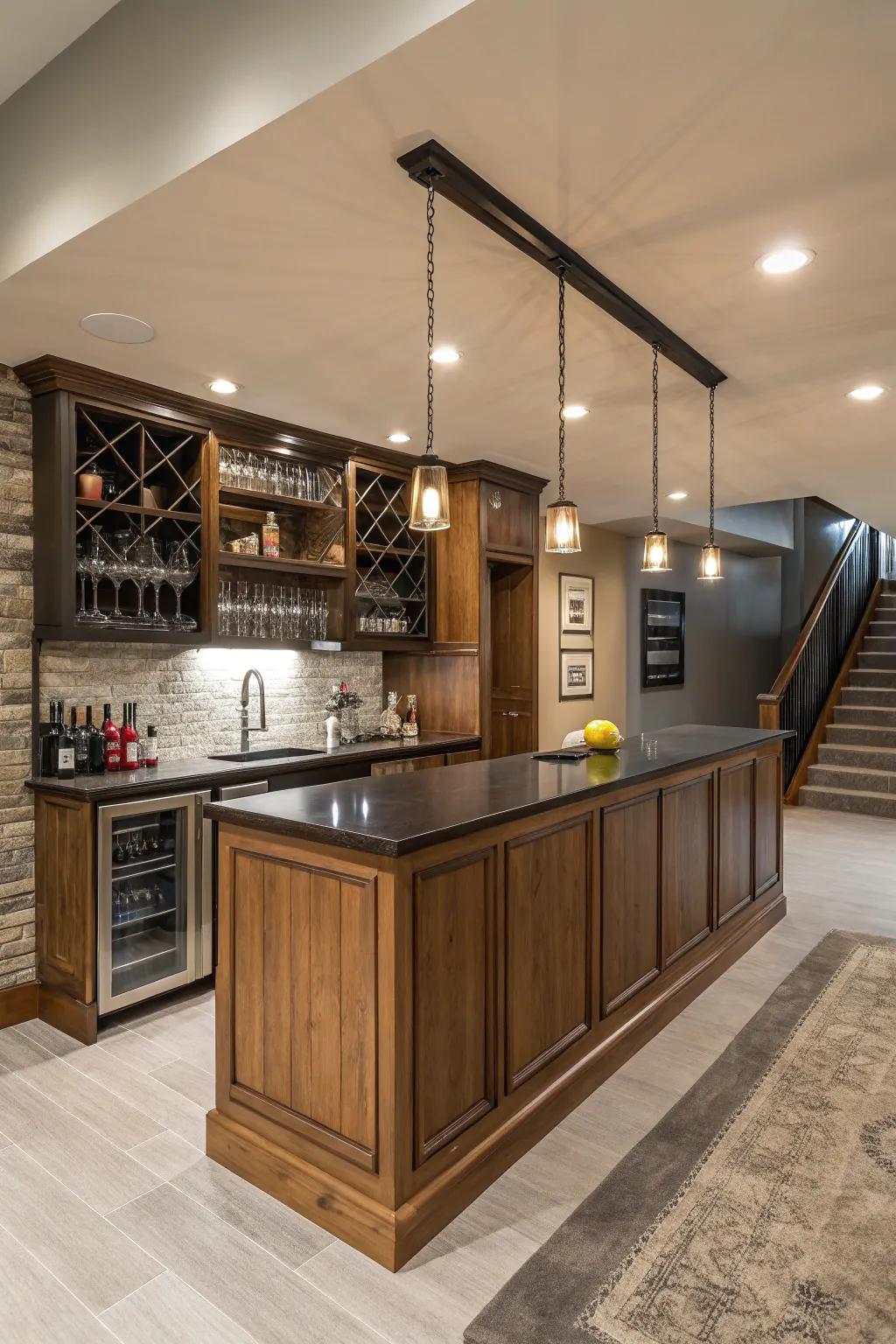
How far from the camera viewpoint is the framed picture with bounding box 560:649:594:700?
24.9 ft

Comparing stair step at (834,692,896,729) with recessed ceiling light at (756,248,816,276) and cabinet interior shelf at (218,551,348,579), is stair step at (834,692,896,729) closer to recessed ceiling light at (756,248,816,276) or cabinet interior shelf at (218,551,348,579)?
cabinet interior shelf at (218,551,348,579)

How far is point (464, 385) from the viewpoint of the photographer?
363cm

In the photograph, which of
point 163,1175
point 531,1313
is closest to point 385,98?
point 531,1313

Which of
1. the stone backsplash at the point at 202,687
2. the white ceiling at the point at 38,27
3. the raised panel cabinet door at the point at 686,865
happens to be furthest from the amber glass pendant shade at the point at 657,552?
the white ceiling at the point at 38,27

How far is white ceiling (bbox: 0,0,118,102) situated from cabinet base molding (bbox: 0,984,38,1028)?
10.5 ft

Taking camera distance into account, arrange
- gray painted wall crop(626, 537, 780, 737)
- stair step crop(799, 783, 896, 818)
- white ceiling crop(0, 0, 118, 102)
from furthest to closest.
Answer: gray painted wall crop(626, 537, 780, 737) → stair step crop(799, 783, 896, 818) → white ceiling crop(0, 0, 118, 102)

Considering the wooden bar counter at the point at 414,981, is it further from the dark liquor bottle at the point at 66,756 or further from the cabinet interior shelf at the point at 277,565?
the cabinet interior shelf at the point at 277,565

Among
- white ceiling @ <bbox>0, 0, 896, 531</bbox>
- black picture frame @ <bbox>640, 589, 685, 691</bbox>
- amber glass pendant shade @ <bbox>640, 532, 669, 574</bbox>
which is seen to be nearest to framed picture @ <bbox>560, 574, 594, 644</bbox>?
black picture frame @ <bbox>640, 589, 685, 691</bbox>

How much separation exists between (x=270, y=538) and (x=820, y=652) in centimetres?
605

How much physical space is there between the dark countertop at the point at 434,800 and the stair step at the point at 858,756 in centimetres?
485

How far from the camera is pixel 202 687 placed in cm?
415

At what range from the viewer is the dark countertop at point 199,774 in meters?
3.16

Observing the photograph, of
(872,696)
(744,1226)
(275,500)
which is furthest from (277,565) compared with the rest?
(872,696)

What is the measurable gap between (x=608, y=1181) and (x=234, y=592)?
308cm
